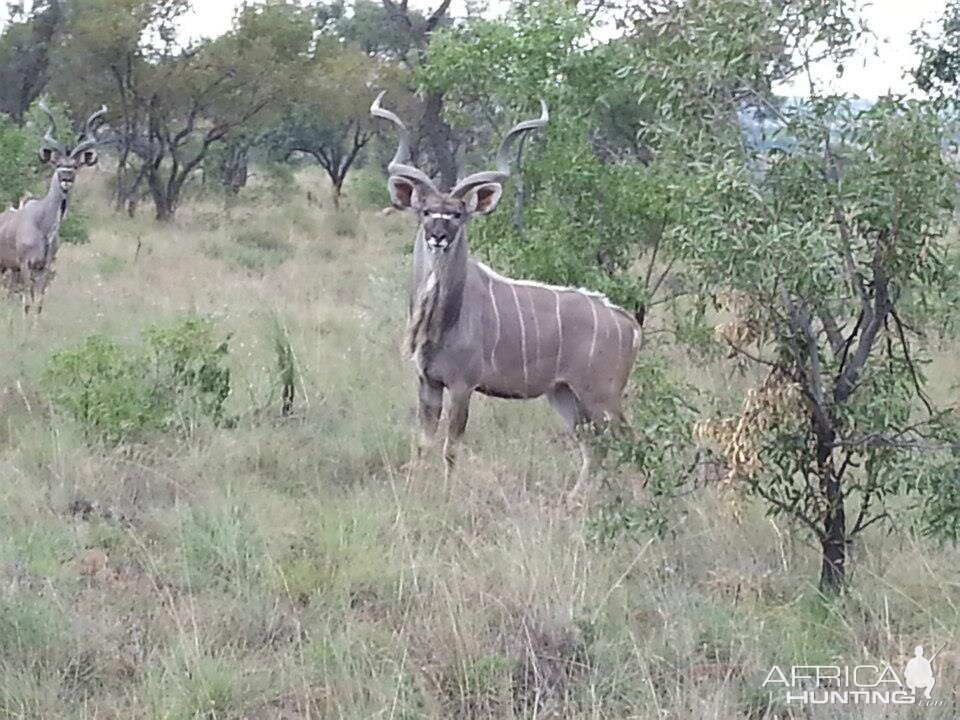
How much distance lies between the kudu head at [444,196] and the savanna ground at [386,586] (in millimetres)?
989

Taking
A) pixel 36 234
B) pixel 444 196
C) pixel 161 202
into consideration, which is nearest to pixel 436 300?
pixel 444 196

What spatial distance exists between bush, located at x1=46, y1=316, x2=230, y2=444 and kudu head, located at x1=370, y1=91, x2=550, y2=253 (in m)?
1.13

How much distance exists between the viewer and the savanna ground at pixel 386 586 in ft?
11.0

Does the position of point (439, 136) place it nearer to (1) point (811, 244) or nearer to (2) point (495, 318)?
(2) point (495, 318)

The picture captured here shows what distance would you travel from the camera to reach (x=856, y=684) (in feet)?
11.2

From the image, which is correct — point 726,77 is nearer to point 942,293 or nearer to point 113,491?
point 942,293

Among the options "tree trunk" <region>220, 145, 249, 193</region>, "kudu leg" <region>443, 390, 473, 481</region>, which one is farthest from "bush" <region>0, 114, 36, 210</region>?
"tree trunk" <region>220, 145, 249, 193</region>

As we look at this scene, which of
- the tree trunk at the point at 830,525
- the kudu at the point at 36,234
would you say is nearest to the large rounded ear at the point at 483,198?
the tree trunk at the point at 830,525

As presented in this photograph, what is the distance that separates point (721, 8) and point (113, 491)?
9.23ft

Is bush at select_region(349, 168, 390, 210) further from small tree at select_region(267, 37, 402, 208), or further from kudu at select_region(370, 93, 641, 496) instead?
kudu at select_region(370, 93, 641, 496)

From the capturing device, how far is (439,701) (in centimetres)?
332

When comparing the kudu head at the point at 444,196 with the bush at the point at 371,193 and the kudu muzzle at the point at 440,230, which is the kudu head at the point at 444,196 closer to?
the kudu muzzle at the point at 440,230

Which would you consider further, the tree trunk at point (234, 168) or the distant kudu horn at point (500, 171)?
the tree trunk at point (234, 168)

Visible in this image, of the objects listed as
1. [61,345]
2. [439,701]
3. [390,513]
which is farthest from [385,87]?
[439,701]
